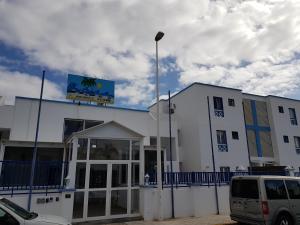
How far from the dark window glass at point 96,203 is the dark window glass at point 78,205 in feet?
1.12

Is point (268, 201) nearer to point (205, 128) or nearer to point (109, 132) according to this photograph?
point (109, 132)

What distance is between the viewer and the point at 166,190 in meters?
11.2

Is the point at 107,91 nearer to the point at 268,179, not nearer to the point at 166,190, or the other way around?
the point at 166,190

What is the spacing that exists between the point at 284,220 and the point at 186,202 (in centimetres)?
448

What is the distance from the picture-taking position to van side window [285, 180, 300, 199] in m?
8.59

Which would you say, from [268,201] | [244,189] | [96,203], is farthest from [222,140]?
[96,203]

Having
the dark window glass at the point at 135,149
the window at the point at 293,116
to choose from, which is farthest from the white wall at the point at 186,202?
the window at the point at 293,116

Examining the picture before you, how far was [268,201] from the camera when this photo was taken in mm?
7953

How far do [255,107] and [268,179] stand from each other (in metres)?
17.2

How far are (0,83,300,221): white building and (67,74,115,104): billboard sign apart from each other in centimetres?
145

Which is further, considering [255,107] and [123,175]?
[255,107]

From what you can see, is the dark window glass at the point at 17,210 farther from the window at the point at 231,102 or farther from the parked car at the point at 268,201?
the window at the point at 231,102

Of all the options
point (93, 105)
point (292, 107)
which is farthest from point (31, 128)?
point (292, 107)

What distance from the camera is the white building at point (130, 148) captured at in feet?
32.6
